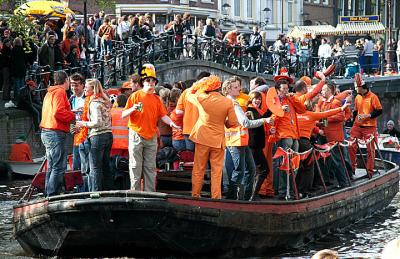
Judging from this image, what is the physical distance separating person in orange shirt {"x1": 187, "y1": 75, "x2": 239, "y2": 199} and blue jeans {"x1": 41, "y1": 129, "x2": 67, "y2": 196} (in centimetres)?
177

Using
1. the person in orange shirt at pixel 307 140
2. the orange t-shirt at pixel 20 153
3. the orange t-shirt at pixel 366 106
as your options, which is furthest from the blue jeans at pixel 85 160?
the orange t-shirt at pixel 20 153

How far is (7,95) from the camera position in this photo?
27.9m

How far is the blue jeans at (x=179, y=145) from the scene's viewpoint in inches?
675

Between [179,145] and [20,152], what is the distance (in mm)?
10192

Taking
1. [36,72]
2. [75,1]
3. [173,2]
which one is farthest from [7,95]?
[173,2]

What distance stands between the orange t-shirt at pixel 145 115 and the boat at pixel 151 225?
0.91 meters

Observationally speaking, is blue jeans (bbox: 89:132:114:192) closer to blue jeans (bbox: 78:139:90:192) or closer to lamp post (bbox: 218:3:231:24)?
blue jeans (bbox: 78:139:90:192)

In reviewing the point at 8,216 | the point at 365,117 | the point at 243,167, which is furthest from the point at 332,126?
the point at 8,216

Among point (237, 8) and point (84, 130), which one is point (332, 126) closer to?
point (84, 130)

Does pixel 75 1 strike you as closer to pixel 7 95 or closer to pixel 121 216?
pixel 7 95

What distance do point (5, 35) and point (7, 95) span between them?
4.58 ft

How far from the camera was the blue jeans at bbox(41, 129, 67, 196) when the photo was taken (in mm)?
15703

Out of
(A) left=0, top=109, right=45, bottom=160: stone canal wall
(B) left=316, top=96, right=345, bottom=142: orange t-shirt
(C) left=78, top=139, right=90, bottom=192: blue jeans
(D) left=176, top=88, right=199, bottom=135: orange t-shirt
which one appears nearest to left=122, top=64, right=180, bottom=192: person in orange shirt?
(D) left=176, top=88, right=199, bottom=135: orange t-shirt

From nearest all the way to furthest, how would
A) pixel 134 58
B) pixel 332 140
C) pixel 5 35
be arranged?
pixel 332 140 < pixel 5 35 < pixel 134 58
